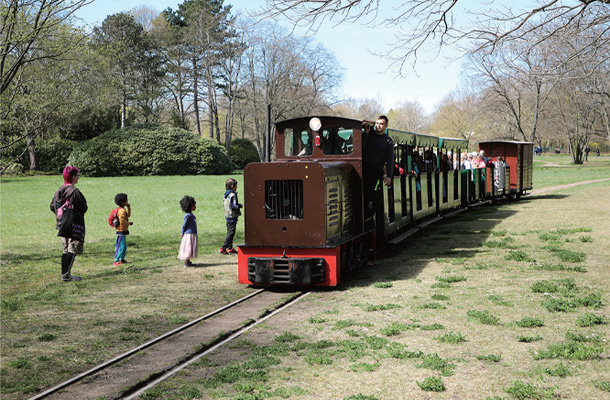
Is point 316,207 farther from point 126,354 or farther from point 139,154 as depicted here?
point 139,154

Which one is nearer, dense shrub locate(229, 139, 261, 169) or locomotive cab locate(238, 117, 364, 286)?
locomotive cab locate(238, 117, 364, 286)

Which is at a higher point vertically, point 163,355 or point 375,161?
point 375,161

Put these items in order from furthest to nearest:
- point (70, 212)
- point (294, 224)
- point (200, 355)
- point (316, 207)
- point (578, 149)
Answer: point (578, 149) → point (70, 212) → point (294, 224) → point (316, 207) → point (200, 355)

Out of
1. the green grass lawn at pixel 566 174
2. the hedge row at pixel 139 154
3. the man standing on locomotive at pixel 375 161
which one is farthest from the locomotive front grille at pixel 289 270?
the hedge row at pixel 139 154

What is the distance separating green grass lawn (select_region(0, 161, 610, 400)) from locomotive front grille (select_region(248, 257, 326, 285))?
479 mm

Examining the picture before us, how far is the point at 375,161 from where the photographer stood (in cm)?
1084

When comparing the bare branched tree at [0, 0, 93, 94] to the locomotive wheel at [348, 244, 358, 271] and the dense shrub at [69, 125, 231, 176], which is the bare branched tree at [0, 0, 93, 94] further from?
the dense shrub at [69, 125, 231, 176]

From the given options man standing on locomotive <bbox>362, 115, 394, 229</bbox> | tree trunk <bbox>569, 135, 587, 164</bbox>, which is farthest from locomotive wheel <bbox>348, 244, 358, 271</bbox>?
tree trunk <bbox>569, 135, 587, 164</bbox>

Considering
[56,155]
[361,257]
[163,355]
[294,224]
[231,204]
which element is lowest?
[163,355]

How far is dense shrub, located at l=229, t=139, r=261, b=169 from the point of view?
56188 mm

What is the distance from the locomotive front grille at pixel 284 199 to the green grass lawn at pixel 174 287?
4.35 feet

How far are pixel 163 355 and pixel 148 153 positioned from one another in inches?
1624

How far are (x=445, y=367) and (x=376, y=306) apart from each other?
7.96ft

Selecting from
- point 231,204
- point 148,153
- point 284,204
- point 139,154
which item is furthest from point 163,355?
point 148,153
